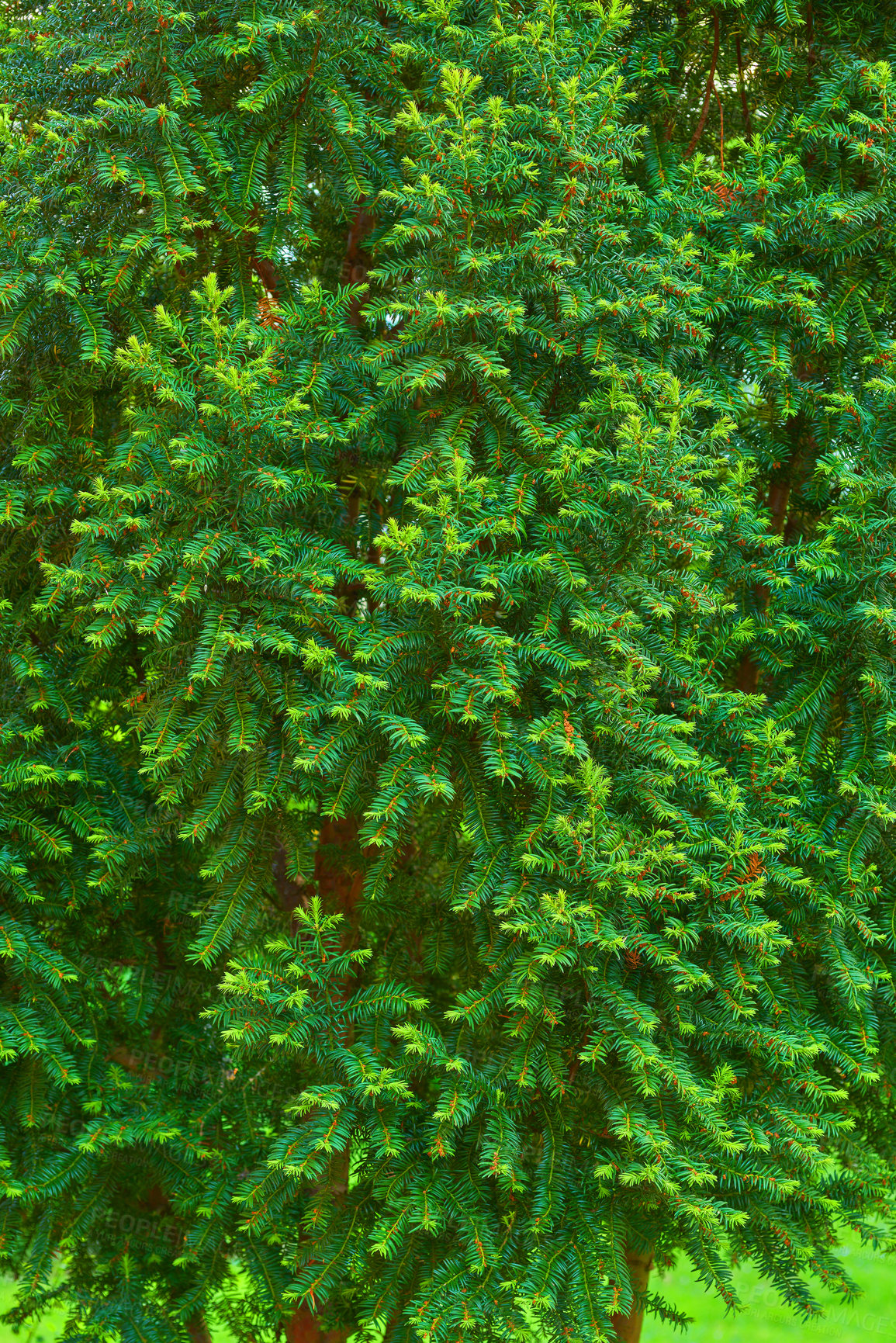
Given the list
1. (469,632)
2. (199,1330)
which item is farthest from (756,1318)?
(469,632)

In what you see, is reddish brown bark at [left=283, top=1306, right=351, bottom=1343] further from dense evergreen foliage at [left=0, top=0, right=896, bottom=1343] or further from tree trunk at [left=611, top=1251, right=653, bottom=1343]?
tree trunk at [left=611, top=1251, right=653, bottom=1343]

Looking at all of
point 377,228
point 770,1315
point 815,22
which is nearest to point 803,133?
point 815,22

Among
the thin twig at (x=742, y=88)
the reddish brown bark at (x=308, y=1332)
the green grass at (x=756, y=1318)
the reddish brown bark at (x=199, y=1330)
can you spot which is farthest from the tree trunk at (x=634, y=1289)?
the thin twig at (x=742, y=88)

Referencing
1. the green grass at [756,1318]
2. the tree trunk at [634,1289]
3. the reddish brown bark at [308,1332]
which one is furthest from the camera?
the green grass at [756,1318]

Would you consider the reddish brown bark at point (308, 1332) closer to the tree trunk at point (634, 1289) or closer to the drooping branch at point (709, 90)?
the tree trunk at point (634, 1289)

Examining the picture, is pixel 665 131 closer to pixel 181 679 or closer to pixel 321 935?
pixel 181 679

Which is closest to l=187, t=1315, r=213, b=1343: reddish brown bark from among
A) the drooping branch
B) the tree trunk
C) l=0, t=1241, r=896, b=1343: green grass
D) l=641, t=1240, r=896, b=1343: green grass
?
A: the tree trunk
